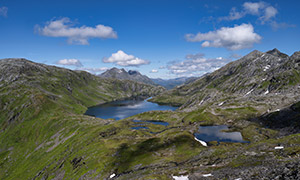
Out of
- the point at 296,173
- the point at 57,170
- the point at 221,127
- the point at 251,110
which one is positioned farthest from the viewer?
the point at 251,110

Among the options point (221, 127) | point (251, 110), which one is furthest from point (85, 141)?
point (251, 110)

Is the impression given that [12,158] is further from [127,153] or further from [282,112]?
[282,112]

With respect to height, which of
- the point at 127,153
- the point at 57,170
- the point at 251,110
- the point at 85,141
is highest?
the point at 251,110

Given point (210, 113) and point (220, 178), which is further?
point (210, 113)

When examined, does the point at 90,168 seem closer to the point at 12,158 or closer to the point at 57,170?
the point at 57,170

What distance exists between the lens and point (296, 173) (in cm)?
2816

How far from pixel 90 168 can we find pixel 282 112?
153075mm

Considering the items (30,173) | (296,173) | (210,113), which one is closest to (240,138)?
(210,113)

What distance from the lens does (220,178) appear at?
40.9 m

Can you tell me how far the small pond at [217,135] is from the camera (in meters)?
125

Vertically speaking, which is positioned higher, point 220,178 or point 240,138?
point 220,178

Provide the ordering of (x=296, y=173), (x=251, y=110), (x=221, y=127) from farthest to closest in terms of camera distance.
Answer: (x=251, y=110) < (x=221, y=127) < (x=296, y=173)

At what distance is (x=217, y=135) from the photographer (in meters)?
137

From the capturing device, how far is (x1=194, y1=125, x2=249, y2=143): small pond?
125 m
